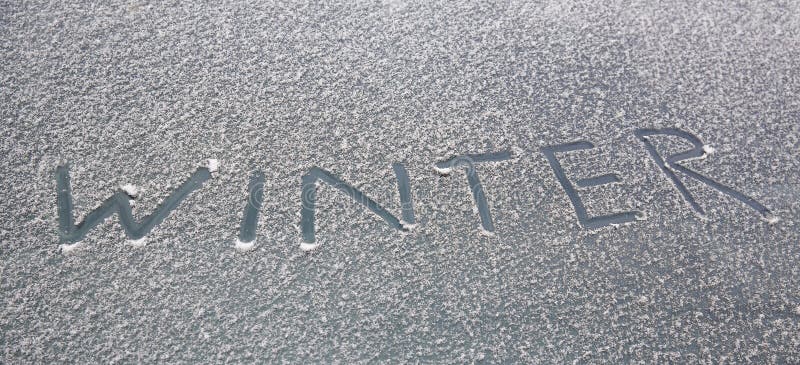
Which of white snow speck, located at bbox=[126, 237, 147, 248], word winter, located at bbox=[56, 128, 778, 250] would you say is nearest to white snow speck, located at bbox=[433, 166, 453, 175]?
word winter, located at bbox=[56, 128, 778, 250]

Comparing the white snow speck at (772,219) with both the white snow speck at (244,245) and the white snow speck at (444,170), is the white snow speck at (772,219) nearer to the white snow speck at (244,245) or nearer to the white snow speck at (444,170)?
the white snow speck at (444,170)

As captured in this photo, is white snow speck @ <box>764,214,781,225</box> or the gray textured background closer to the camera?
the gray textured background

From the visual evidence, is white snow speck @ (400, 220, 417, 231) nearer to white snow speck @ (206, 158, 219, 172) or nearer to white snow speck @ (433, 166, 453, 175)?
white snow speck @ (433, 166, 453, 175)

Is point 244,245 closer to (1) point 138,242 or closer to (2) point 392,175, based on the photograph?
(1) point 138,242

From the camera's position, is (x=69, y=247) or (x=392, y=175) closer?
(x=69, y=247)

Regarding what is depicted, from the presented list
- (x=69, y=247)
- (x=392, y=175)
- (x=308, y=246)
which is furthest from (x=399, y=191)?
(x=69, y=247)

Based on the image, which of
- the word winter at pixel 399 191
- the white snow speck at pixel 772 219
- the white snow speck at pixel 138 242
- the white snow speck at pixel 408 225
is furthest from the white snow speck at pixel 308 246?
the white snow speck at pixel 772 219

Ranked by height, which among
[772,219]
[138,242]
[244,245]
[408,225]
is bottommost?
[772,219]
